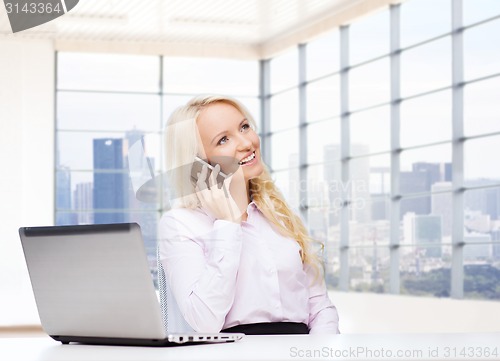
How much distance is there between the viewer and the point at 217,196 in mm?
2615

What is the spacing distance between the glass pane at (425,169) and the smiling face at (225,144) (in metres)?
8.56

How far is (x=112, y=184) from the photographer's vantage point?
47.3 ft

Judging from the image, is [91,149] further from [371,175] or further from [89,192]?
[371,175]

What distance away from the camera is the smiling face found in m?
2.75

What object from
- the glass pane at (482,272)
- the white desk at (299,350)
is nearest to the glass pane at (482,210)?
the glass pane at (482,272)

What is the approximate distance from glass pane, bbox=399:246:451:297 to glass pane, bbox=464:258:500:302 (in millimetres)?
338

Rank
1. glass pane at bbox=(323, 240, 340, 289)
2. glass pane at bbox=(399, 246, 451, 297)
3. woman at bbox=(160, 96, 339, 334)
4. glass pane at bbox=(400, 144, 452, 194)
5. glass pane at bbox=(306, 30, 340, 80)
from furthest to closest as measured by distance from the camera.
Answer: glass pane at bbox=(306, 30, 340, 80) < glass pane at bbox=(323, 240, 340, 289) < glass pane at bbox=(399, 246, 451, 297) < glass pane at bbox=(400, 144, 452, 194) < woman at bbox=(160, 96, 339, 334)

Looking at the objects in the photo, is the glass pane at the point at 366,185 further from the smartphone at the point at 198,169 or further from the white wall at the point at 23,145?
the smartphone at the point at 198,169

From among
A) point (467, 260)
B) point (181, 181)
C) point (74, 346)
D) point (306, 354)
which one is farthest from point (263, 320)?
point (467, 260)

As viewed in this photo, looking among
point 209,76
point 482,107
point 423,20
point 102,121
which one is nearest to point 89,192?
point 102,121

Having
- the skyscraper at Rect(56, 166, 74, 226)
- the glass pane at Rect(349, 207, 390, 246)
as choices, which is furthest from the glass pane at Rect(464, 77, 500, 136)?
the skyscraper at Rect(56, 166, 74, 226)

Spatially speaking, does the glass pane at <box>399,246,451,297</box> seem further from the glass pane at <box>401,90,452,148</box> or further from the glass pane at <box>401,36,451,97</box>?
the glass pane at <box>401,36,451,97</box>

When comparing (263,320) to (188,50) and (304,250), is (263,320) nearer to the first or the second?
(304,250)

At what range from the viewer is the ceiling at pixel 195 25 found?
42.0ft
